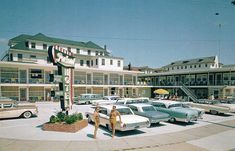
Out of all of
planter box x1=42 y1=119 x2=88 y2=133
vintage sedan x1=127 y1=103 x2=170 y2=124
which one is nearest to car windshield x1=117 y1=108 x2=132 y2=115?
vintage sedan x1=127 y1=103 x2=170 y2=124

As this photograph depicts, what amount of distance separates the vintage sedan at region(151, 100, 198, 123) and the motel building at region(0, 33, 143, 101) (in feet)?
75.1

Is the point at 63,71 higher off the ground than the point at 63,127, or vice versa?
the point at 63,71

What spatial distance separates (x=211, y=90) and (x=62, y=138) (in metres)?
32.2

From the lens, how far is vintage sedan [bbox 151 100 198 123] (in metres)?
14.1

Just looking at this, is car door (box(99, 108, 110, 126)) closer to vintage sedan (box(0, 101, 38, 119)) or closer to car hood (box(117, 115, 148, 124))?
car hood (box(117, 115, 148, 124))

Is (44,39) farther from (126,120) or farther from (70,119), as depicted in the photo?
(126,120)

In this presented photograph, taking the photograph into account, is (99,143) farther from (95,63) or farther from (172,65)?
(172,65)

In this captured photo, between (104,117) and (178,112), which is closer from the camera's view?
(104,117)

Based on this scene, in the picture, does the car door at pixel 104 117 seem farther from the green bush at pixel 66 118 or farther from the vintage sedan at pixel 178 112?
the vintage sedan at pixel 178 112

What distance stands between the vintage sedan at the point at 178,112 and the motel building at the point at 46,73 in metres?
22.9

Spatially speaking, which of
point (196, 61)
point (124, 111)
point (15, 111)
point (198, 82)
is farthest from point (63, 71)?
point (196, 61)

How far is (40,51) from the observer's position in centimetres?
4162

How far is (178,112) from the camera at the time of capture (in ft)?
48.0

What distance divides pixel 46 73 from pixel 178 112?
2692 cm
